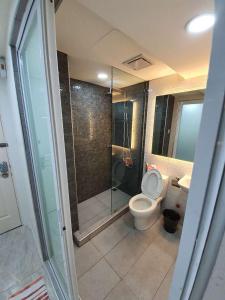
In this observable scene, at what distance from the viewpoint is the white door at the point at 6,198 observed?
5.96 feet

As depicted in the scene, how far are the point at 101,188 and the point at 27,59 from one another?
8.35 feet

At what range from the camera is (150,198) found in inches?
83.7

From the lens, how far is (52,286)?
1.36 meters

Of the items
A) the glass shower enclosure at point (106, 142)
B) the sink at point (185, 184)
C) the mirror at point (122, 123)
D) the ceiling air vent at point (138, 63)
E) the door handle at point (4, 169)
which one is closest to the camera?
the ceiling air vent at point (138, 63)

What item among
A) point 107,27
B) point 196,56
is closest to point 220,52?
point 107,27

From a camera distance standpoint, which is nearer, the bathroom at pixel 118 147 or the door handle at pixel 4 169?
the bathroom at pixel 118 147

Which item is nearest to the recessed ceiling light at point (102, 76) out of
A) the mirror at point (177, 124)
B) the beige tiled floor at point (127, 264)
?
the mirror at point (177, 124)

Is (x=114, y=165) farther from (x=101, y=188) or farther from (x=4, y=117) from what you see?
(x=4, y=117)

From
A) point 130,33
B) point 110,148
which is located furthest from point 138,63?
point 110,148

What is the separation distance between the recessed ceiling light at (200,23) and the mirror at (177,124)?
3.59ft

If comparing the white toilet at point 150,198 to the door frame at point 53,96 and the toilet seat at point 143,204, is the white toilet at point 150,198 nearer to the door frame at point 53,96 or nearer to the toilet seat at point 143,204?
the toilet seat at point 143,204

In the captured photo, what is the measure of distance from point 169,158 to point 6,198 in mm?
2541

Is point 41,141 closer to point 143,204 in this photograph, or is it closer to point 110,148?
point 143,204

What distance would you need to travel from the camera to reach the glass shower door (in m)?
0.77
